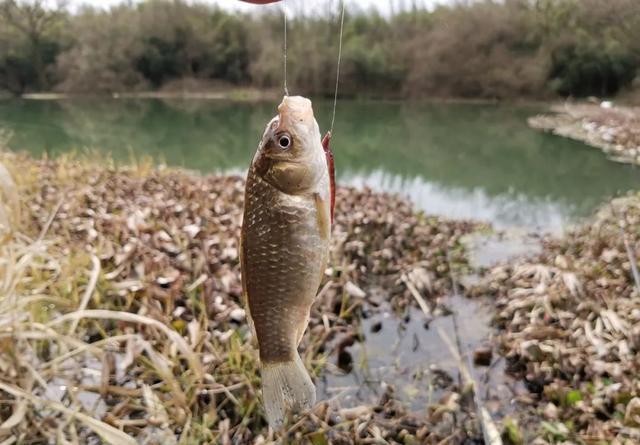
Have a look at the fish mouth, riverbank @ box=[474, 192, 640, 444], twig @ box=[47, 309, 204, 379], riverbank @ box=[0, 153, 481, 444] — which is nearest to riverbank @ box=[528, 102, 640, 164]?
riverbank @ box=[474, 192, 640, 444]

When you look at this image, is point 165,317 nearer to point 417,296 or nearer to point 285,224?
point 417,296

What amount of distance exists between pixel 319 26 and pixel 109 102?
49.2 feet

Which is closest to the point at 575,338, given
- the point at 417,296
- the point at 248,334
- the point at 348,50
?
the point at 417,296

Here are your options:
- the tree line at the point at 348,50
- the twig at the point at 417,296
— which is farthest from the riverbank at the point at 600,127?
the twig at the point at 417,296

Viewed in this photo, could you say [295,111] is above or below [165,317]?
above

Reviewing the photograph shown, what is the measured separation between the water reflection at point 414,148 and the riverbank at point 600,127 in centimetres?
56

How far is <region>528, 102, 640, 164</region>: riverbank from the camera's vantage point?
1356 centimetres

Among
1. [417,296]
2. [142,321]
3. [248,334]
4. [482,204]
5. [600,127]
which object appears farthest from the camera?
[600,127]

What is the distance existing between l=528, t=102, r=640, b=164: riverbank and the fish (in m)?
13.0

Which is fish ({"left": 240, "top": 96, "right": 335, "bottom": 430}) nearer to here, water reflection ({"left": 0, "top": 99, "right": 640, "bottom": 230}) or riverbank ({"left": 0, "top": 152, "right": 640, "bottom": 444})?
riverbank ({"left": 0, "top": 152, "right": 640, "bottom": 444})

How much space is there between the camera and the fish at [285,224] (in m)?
1.19

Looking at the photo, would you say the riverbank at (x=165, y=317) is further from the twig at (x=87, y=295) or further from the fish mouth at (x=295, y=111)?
the fish mouth at (x=295, y=111)

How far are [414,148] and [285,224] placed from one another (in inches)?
589

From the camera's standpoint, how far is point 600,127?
1709 centimetres
